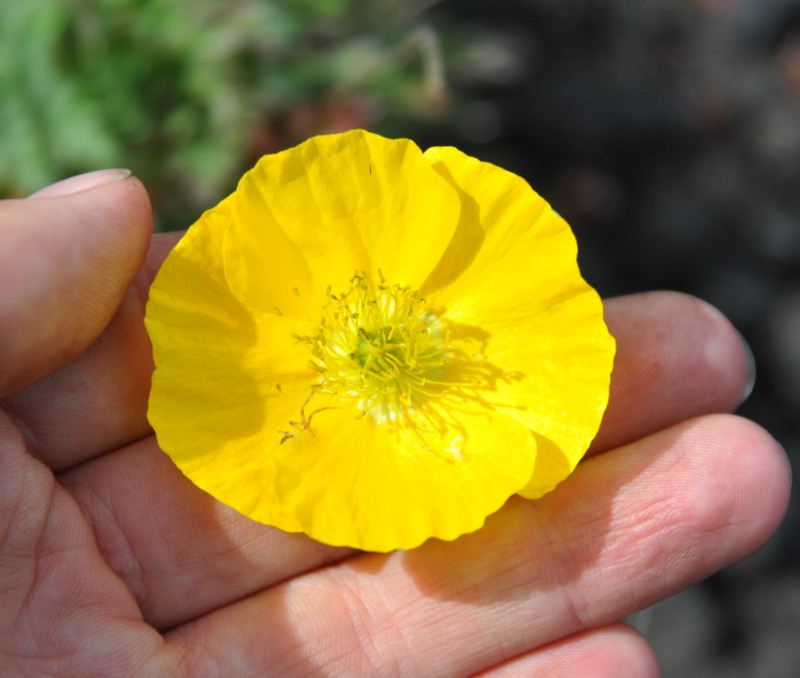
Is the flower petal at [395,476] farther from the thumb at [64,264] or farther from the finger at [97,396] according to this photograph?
the thumb at [64,264]

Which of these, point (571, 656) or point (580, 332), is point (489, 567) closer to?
point (571, 656)

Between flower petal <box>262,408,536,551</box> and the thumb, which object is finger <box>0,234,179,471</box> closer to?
the thumb

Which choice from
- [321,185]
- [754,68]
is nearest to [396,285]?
[321,185]

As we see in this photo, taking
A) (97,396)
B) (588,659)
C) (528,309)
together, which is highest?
(528,309)

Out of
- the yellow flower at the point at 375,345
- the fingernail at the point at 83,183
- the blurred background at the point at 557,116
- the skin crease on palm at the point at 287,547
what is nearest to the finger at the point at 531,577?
the skin crease on palm at the point at 287,547

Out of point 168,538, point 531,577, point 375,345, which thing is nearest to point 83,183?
point 375,345

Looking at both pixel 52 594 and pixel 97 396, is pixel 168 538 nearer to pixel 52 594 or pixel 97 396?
pixel 52 594

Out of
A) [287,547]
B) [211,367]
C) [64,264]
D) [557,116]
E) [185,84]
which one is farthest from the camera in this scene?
[557,116]
